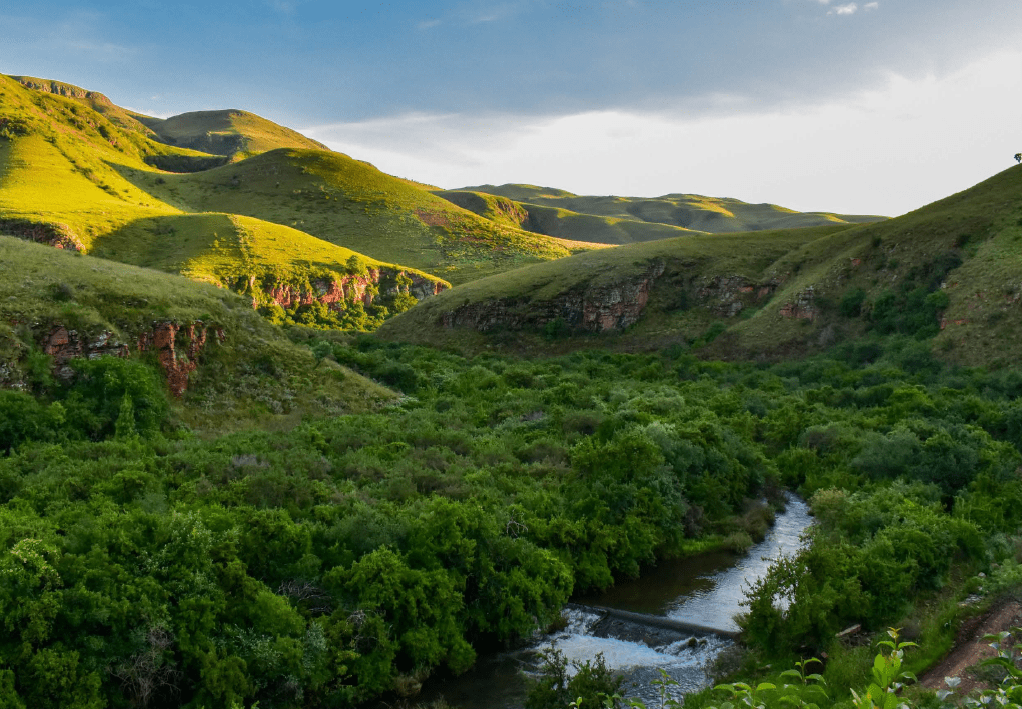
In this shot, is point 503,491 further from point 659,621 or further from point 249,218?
point 249,218

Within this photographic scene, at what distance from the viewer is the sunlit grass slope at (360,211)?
126062mm

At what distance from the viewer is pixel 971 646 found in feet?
47.0

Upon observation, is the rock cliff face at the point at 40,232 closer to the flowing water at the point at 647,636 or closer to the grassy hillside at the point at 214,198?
the grassy hillside at the point at 214,198

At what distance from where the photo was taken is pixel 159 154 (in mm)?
175750

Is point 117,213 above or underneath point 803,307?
above

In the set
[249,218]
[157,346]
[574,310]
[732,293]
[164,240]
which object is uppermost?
[249,218]

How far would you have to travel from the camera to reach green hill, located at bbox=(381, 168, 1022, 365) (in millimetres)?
48469

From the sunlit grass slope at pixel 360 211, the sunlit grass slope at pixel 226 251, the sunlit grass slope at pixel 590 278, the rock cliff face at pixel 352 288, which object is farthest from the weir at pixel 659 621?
the sunlit grass slope at pixel 360 211

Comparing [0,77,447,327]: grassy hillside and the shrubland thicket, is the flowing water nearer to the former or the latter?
the shrubland thicket

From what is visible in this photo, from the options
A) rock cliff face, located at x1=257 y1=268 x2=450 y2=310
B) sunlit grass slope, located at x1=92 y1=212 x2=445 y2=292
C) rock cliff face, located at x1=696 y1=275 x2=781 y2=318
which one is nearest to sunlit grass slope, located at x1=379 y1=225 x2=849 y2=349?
rock cliff face, located at x1=696 y1=275 x2=781 y2=318

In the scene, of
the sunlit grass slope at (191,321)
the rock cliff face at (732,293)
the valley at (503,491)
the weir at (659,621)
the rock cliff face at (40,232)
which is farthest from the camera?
the rock cliff face at (40,232)

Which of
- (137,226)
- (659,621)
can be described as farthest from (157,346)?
(137,226)

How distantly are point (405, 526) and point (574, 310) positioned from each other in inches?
2038

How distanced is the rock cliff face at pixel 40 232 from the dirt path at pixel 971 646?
85.4 metres
